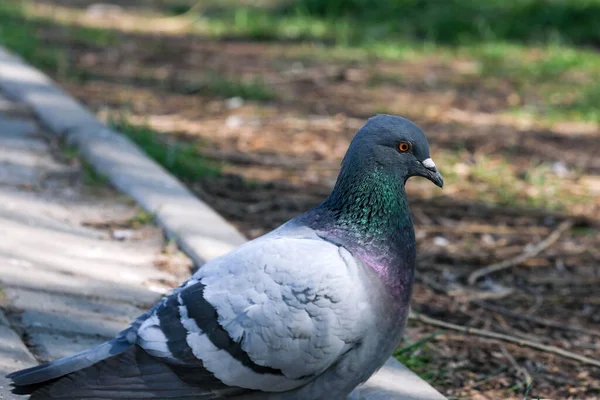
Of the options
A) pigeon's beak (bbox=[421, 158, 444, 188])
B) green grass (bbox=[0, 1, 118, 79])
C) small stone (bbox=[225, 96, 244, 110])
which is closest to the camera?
pigeon's beak (bbox=[421, 158, 444, 188])

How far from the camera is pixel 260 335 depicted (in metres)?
2.25

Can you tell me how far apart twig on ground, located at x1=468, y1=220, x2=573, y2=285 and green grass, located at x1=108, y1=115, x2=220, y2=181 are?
1515 millimetres

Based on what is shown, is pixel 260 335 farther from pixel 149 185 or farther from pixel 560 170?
pixel 560 170

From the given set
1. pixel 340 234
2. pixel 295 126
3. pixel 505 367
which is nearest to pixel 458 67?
pixel 295 126

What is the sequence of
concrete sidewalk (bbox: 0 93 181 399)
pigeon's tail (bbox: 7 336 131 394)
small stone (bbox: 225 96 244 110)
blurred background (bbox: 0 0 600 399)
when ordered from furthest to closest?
small stone (bbox: 225 96 244 110) < blurred background (bbox: 0 0 600 399) < concrete sidewalk (bbox: 0 93 181 399) < pigeon's tail (bbox: 7 336 131 394)

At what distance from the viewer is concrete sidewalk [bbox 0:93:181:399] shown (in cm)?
284

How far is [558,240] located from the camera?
432 cm

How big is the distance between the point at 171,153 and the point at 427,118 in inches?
79.2

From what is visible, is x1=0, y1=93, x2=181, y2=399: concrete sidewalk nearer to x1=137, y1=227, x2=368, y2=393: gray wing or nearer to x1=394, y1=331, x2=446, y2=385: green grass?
x1=137, y1=227, x2=368, y2=393: gray wing

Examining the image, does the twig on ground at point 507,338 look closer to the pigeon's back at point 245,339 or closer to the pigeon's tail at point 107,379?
the pigeon's back at point 245,339

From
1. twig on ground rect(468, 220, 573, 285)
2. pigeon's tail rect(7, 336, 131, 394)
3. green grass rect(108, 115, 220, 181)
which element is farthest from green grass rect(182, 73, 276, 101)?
pigeon's tail rect(7, 336, 131, 394)

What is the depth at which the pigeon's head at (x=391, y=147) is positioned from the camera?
8.24ft

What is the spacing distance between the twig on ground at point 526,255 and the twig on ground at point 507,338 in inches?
22.7

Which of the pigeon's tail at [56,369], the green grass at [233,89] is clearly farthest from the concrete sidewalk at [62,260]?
the green grass at [233,89]
